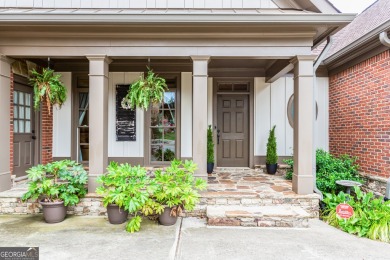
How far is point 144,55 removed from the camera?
4.27 metres

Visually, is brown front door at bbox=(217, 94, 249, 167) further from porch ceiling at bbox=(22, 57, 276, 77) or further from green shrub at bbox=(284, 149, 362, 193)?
green shrub at bbox=(284, 149, 362, 193)

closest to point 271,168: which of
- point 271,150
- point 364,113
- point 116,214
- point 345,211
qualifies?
point 271,150

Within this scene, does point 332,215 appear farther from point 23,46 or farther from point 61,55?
point 23,46

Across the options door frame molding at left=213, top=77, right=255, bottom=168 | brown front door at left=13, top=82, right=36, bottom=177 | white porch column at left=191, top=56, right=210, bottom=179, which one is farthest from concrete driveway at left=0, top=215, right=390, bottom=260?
door frame molding at left=213, top=77, right=255, bottom=168

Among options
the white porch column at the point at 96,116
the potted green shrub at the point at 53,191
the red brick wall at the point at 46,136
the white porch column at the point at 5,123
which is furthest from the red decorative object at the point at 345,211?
the red brick wall at the point at 46,136

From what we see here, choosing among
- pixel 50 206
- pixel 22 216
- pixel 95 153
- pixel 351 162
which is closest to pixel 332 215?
pixel 351 162

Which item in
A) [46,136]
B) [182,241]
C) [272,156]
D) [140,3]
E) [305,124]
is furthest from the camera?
[272,156]

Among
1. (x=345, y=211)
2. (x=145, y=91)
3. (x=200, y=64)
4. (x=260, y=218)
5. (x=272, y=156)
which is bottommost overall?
(x=260, y=218)

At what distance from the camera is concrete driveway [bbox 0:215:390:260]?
9.62 ft

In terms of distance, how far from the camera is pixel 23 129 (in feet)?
17.3

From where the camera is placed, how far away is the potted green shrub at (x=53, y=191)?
3775 millimetres

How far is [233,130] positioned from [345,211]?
3.31 metres

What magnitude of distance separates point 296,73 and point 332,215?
7.32 ft

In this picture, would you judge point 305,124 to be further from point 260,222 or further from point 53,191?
point 53,191
